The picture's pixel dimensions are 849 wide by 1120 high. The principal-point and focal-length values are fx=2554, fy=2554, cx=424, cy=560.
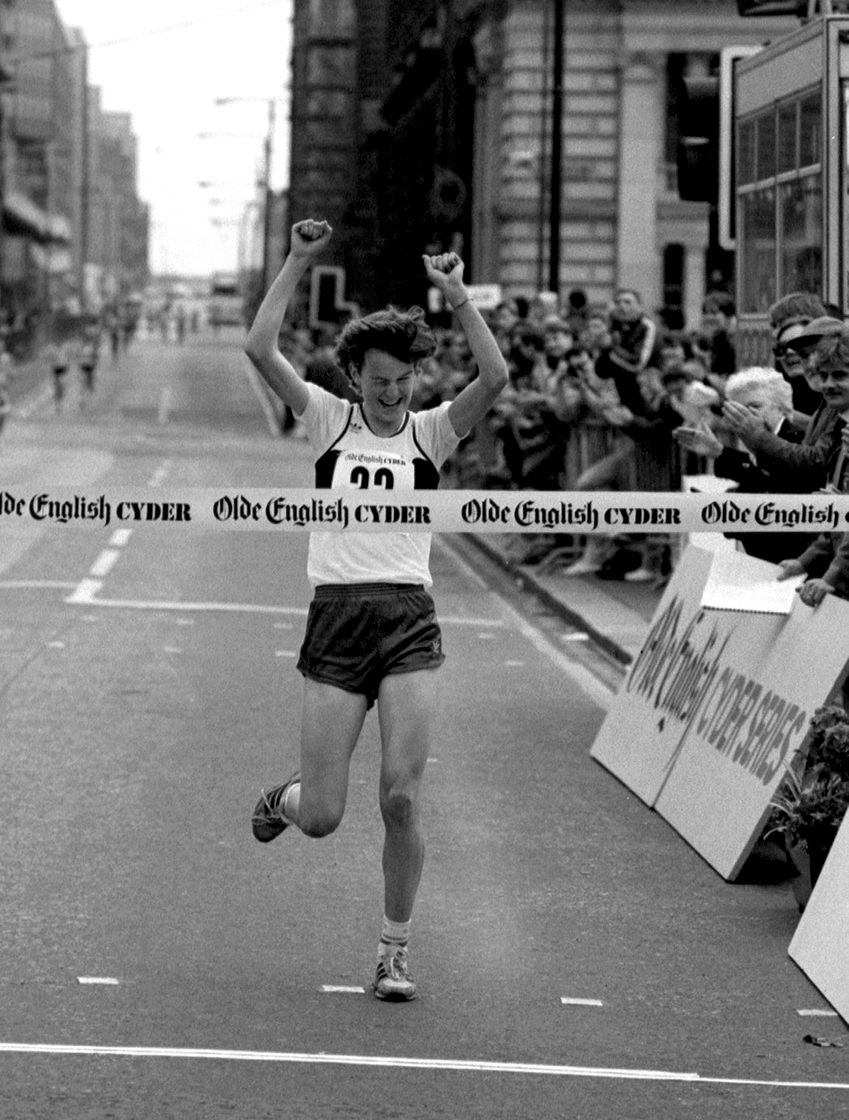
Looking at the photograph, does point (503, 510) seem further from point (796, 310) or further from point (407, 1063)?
point (796, 310)

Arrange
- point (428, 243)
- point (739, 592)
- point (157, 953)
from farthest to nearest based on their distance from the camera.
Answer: point (428, 243) < point (739, 592) < point (157, 953)

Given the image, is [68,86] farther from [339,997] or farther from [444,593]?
[339,997]

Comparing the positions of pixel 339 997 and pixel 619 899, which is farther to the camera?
pixel 619 899

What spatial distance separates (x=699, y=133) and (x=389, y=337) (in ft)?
31.0

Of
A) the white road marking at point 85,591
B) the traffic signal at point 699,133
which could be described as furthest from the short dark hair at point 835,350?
the white road marking at point 85,591

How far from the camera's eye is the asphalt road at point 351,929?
6.13 meters

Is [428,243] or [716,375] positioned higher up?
[428,243]

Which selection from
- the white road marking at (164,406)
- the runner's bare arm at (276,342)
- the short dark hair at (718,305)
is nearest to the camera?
the runner's bare arm at (276,342)

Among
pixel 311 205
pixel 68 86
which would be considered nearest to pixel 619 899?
pixel 311 205

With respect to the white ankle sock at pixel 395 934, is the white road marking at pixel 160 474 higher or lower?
higher

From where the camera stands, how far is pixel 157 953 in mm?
7426

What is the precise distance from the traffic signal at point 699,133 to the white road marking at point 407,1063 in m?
10.2

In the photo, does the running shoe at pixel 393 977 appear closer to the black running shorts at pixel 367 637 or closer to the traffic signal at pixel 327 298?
the black running shorts at pixel 367 637

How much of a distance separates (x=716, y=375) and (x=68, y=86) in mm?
185682
